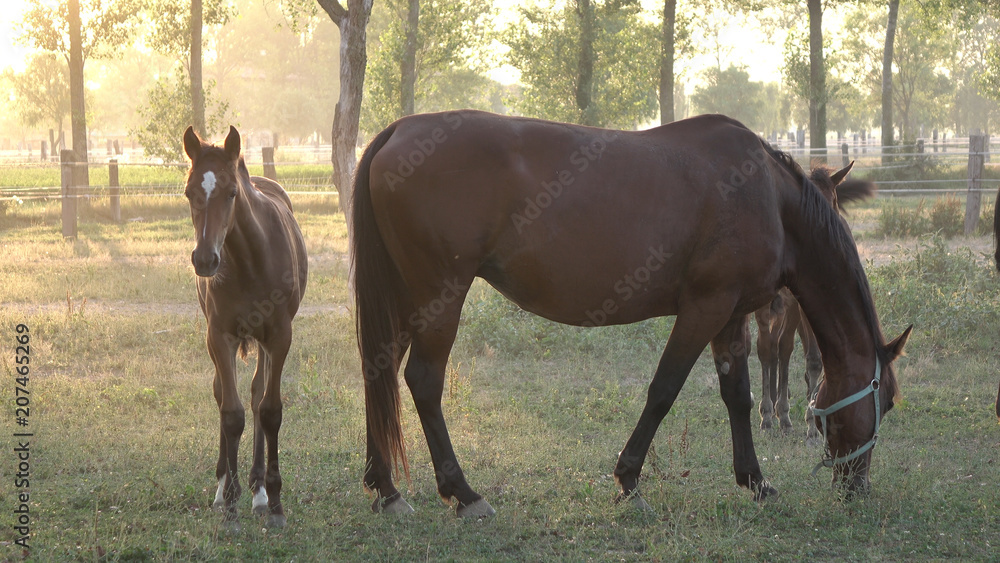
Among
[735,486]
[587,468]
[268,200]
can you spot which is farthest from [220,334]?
[735,486]

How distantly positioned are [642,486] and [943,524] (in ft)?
5.07

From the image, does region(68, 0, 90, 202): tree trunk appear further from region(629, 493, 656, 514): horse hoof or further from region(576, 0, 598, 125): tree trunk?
region(629, 493, 656, 514): horse hoof

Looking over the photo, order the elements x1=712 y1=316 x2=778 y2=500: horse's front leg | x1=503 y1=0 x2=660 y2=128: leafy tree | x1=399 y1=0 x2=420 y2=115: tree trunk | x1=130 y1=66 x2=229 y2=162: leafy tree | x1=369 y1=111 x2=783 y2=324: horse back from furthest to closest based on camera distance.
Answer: x1=503 y1=0 x2=660 y2=128: leafy tree
x1=130 y1=66 x2=229 y2=162: leafy tree
x1=399 y1=0 x2=420 y2=115: tree trunk
x1=712 y1=316 x2=778 y2=500: horse's front leg
x1=369 y1=111 x2=783 y2=324: horse back

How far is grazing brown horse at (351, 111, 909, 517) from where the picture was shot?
13.6 feet

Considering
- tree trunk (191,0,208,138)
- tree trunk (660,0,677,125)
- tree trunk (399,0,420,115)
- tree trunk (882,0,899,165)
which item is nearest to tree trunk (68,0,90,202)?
tree trunk (191,0,208,138)

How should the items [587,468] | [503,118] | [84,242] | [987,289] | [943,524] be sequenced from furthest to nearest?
[84,242], [987,289], [587,468], [503,118], [943,524]

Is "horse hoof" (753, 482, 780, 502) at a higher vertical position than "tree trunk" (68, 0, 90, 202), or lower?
lower

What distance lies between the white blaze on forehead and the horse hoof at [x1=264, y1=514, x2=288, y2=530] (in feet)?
5.45

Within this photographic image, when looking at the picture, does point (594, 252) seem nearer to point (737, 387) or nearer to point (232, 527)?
point (737, 387)

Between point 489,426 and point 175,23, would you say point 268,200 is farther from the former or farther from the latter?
point 175,23

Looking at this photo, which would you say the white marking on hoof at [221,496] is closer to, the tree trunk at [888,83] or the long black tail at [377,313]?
the long black tail at [377,313]

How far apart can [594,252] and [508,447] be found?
185cm

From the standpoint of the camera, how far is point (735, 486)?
186 inches

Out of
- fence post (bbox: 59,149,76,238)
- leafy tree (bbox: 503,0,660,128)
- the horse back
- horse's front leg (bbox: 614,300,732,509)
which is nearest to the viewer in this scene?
the horse back
